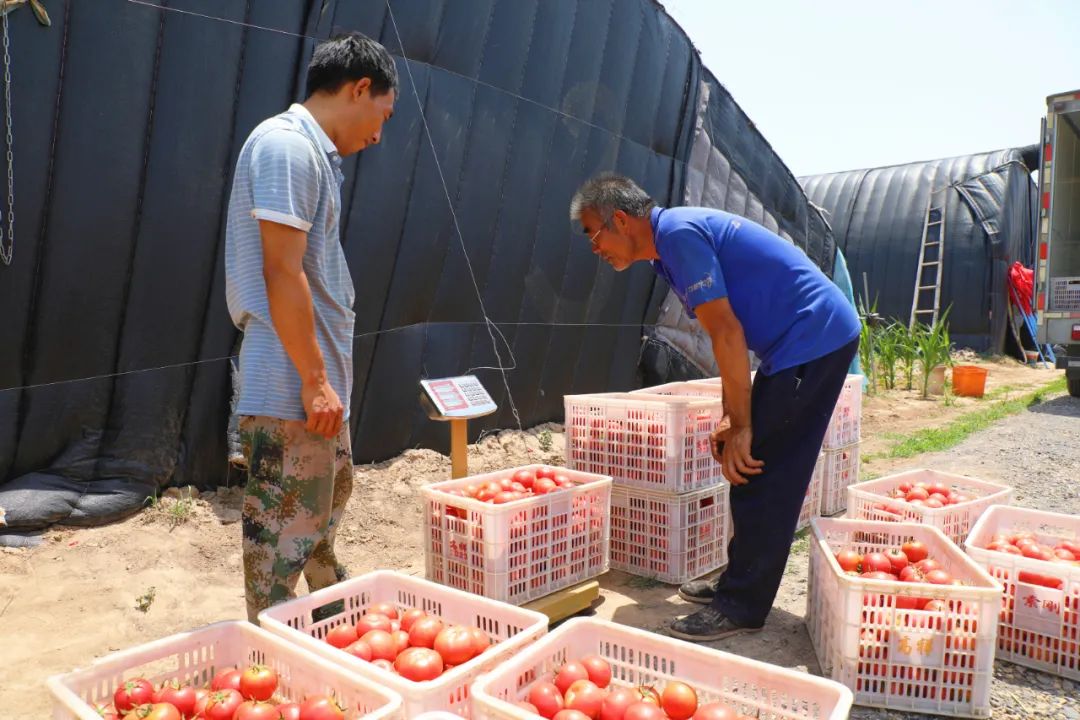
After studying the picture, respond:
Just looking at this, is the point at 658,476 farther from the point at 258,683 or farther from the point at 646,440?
the point at 258,683

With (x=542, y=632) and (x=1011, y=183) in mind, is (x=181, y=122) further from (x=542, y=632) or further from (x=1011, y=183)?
(x=1011, y=183)

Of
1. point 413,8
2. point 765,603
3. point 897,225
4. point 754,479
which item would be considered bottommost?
point 765,603

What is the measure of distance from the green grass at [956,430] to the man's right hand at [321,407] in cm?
551

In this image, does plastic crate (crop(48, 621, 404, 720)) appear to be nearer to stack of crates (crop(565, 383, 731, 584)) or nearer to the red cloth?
stack of crates (crop(565, 383, 731, 584))

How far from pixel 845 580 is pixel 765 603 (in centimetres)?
54

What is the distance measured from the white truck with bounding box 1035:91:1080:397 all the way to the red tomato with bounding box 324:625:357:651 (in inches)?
368

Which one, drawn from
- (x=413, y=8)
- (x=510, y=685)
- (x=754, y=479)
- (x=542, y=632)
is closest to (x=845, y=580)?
(x=754, y=479)

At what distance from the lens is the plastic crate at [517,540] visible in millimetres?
2795

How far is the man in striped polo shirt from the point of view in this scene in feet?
6.14

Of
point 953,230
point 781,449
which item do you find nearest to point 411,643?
point 781,449

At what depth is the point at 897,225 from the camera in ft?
49.9

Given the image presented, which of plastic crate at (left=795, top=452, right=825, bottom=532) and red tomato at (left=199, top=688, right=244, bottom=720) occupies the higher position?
plastic crate at (left=795, top=452, right=825, bottom=532)

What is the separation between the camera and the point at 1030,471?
5.61 metres

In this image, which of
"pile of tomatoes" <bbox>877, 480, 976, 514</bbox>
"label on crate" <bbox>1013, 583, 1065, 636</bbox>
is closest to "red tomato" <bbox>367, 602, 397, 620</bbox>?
"label on crate" <bbox>1013, 583, 1065, 636</bbox>
